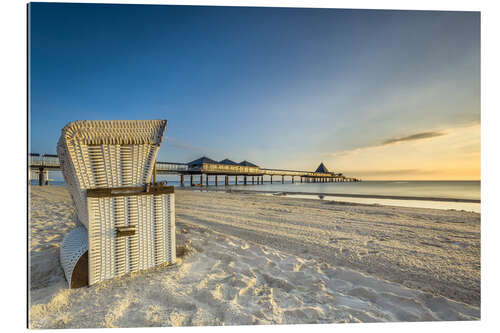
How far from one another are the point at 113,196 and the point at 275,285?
163 centimetres

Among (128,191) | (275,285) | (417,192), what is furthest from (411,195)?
(128,191)

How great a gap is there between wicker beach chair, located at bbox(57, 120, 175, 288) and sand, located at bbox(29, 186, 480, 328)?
0.17m

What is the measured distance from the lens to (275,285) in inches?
70.1

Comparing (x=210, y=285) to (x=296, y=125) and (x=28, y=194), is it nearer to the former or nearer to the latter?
(x=28, y=194)

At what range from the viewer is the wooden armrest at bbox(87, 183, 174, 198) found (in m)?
1.67

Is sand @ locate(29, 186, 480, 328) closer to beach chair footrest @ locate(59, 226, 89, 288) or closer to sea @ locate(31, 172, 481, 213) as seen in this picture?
beach chair footrest @ locate(59, 226, 89, 288)

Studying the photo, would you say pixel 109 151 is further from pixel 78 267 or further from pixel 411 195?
pixel 411 195

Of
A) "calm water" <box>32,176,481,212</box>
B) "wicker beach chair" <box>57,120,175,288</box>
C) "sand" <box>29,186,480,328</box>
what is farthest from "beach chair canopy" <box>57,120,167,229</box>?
"sand" <box>29,186,480,328</box>

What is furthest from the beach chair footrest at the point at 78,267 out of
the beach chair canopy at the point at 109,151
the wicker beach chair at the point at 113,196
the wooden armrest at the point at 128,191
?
the wooden armrest at the point at 128,191

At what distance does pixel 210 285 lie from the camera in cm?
176

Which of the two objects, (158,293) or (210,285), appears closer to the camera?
(158,293)

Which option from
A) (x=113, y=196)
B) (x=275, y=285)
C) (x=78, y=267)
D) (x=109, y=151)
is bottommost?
(x=275, y=285)
